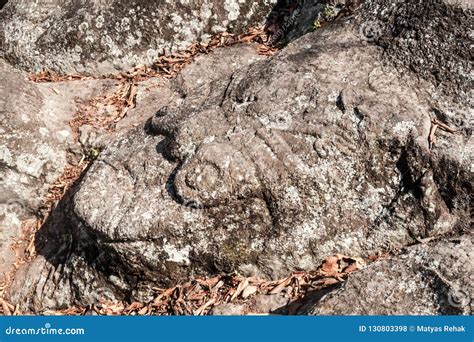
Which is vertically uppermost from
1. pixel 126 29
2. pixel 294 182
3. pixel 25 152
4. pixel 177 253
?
pixel 294 182

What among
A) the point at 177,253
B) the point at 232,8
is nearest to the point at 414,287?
the point at 177,253

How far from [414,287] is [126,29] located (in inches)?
156

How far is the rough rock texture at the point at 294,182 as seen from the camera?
152 inches

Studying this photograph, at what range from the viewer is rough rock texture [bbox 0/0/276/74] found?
19.6 ft

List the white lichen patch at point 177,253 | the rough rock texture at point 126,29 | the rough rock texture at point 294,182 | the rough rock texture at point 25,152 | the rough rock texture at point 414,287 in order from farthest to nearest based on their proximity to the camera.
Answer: the rough rock texture at point 126,29 < the rough rock texture at point 25,152 < the white lichen patch at point 177,253 < the rough rock texture at point 294,182 < the rough rock texture at point 414,287

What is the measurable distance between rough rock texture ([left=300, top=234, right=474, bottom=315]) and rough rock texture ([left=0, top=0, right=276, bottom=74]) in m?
3.37

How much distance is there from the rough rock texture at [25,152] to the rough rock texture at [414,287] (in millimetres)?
2906

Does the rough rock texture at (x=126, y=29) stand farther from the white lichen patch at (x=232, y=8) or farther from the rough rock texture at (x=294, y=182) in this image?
the rough rock texture at (x=294, y=182)

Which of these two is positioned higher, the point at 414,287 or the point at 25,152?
the point at 414,287

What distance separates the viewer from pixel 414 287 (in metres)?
3.39

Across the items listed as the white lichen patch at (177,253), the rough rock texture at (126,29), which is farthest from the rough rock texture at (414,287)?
the rough rock texture at (126,29)

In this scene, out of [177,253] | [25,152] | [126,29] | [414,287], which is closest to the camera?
[414,287]

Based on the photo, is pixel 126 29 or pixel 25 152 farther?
pixel 126 29

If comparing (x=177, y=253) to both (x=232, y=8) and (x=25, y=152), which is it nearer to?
(x=25, y=152)
